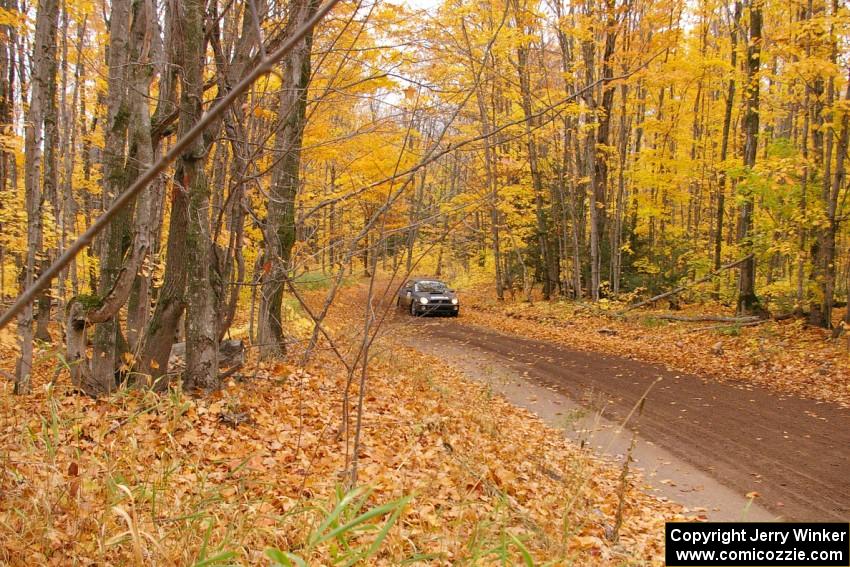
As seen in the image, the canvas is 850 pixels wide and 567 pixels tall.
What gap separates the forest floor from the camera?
254cm

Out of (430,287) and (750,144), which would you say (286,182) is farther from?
(430,287)

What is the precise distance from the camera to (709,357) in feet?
38.1

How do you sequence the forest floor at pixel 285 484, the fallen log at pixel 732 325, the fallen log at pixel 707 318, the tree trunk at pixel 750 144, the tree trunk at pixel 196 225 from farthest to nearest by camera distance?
the fallen log at pixel 707 318 → the fallen log at pixel 732 325 → the tree trunk at pixel 750 144 → the tree trunk at pixel 196 225 → the forest floor at pixel 285 484

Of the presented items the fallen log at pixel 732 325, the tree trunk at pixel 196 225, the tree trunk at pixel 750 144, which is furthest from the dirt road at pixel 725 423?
the tree trunk at pixel 750 144

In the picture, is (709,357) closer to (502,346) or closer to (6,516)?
(502,346)

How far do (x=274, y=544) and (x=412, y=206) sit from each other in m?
2.39

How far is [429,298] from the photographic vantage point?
20.4 metres

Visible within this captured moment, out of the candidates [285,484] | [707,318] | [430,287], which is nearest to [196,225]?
[285,484]

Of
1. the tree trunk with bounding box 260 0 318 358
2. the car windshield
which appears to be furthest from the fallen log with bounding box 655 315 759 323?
the tree trunk with bounding box 260 0 318 358

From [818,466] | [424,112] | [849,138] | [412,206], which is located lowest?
[818,466]

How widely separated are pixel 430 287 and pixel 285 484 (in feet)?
58.3

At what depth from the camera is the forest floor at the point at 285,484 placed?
2.54 metres

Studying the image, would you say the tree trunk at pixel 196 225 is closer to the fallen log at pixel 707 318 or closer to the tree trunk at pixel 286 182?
the tree trunk at pixel 286 182

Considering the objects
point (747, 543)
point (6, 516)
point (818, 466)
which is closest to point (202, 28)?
point (6, 516)
